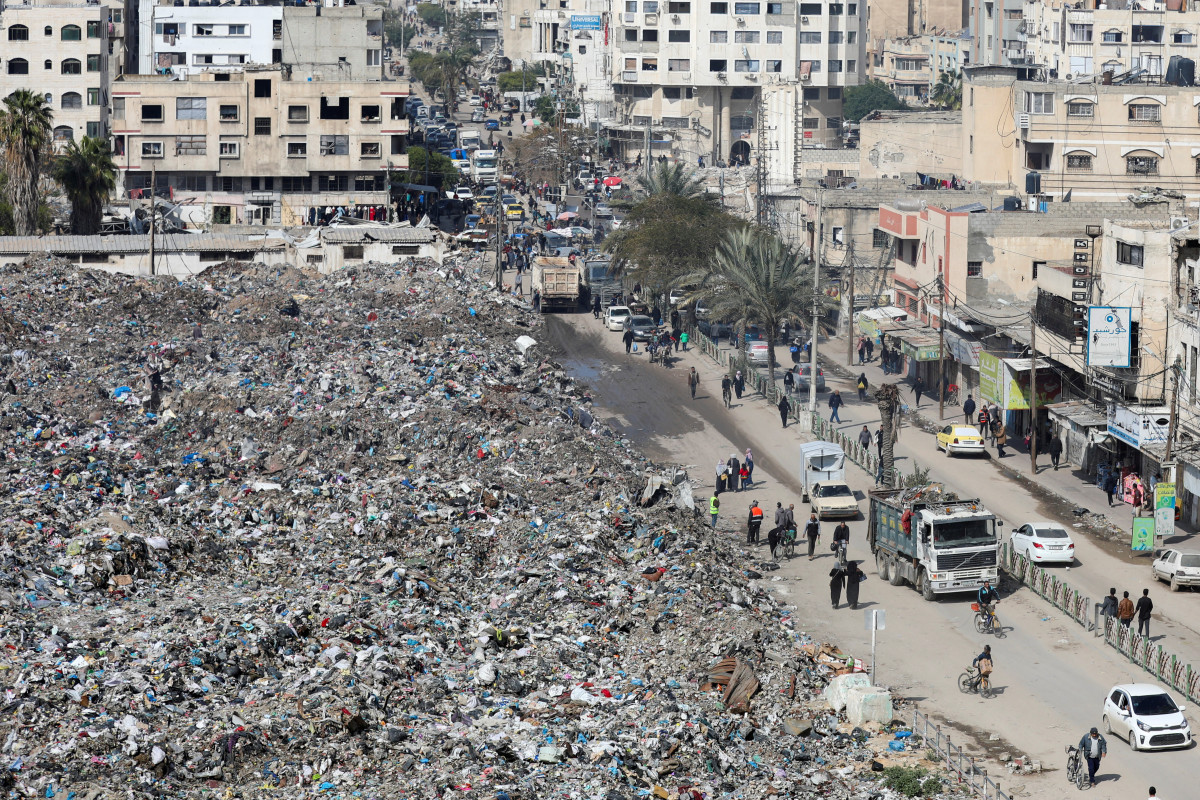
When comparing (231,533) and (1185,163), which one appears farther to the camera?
(1185,163)

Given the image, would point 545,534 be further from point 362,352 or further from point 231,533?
point 362,352

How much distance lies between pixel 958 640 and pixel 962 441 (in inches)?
664

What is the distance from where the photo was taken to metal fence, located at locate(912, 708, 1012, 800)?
88.3 feet

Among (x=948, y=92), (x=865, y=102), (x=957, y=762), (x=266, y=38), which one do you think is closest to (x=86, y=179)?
(x=266, y=38)

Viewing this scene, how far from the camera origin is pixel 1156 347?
152 feet

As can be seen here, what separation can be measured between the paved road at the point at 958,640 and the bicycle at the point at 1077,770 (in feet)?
0.80

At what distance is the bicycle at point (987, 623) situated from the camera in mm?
35094

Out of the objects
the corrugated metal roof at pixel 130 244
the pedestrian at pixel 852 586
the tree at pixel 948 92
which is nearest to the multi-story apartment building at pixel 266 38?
the corrugated metal roof at pixel 130 244

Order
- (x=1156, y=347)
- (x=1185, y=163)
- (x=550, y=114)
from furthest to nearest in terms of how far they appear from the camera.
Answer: (x=550, y=114) → (x=1185, y=163) → (x=1156, y=347)

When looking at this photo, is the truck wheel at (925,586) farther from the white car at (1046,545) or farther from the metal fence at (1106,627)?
the white car at (1046,545)

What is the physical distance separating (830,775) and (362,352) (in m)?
32.3

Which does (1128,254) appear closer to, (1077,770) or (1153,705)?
(1153,705)

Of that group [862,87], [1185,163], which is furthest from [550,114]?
[1185,163]

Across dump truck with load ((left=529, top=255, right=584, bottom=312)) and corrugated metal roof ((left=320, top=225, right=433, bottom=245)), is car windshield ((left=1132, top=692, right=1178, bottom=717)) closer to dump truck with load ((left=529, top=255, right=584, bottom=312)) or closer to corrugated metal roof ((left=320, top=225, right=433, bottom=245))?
dump truck with load ((left=529, top=255, right=584, bottom=312))
